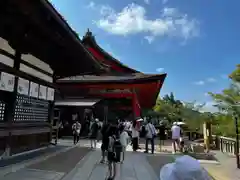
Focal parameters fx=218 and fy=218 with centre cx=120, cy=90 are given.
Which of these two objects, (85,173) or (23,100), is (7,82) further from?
(85,173)

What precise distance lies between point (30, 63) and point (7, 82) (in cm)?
172

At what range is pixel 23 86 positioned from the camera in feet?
24.4

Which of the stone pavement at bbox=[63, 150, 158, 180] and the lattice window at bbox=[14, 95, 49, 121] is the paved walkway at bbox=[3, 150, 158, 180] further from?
the lattice window at bbox=[14, 95, 49, 121]

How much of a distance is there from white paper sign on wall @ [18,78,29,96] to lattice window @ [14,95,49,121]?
0.20 meters

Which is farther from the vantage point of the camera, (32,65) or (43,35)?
(32,65)

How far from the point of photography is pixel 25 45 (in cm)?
731

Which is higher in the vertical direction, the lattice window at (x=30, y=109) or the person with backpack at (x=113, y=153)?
the lattice window at (x=30, y=109)

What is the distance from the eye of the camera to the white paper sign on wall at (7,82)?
6297 millimetres

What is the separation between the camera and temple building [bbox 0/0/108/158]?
5.56 metres

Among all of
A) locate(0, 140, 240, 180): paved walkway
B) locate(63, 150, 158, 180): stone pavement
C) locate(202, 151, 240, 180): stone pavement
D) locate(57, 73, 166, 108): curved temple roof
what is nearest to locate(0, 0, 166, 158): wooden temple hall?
locate(0, 140, 240, 180): paved walkway

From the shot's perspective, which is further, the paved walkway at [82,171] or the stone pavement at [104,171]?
the stone pavement at [104,171]

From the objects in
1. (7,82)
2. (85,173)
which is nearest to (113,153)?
(85,173)

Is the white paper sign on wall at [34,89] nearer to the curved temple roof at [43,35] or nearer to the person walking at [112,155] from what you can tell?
the curved temple roof at [43,35]

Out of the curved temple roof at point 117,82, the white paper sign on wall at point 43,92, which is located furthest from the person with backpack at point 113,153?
the curved temple roof at point 117,82
